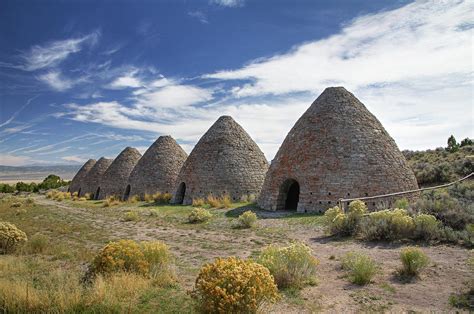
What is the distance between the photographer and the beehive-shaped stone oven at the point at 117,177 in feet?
106

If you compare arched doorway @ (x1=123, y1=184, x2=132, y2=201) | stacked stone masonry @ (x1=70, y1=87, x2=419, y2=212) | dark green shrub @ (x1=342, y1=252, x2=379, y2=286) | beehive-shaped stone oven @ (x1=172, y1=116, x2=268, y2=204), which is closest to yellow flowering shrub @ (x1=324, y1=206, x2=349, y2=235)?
dark green shrub @ (x1=342, y1=252, x2=379, y2=286)

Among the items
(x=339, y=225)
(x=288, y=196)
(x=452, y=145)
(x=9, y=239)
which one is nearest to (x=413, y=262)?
(x=339, y=225)

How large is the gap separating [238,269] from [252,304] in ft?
1.79

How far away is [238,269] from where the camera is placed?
4848mm

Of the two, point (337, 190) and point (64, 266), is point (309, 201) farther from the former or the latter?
point (64, 266)

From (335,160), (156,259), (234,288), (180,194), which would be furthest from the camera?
(180,194)

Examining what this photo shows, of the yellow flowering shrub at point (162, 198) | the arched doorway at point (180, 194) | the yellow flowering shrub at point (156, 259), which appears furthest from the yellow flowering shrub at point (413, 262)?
the yellow flowering shrub at point (162, 198)

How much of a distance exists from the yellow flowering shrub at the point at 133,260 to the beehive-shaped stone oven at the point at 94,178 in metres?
31.8

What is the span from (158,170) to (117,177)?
6907 millimetres

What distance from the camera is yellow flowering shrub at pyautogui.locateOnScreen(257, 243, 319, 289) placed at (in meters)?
6.20

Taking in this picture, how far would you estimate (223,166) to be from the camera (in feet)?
72.6

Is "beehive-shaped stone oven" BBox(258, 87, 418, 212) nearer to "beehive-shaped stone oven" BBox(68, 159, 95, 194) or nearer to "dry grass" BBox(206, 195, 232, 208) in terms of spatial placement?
"dry grass" BBox(206, 195, 232, 208)

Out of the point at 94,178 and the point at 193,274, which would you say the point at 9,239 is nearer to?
the point at 193,274

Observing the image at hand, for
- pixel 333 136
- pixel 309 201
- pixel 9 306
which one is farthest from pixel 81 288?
pixel 333 136
